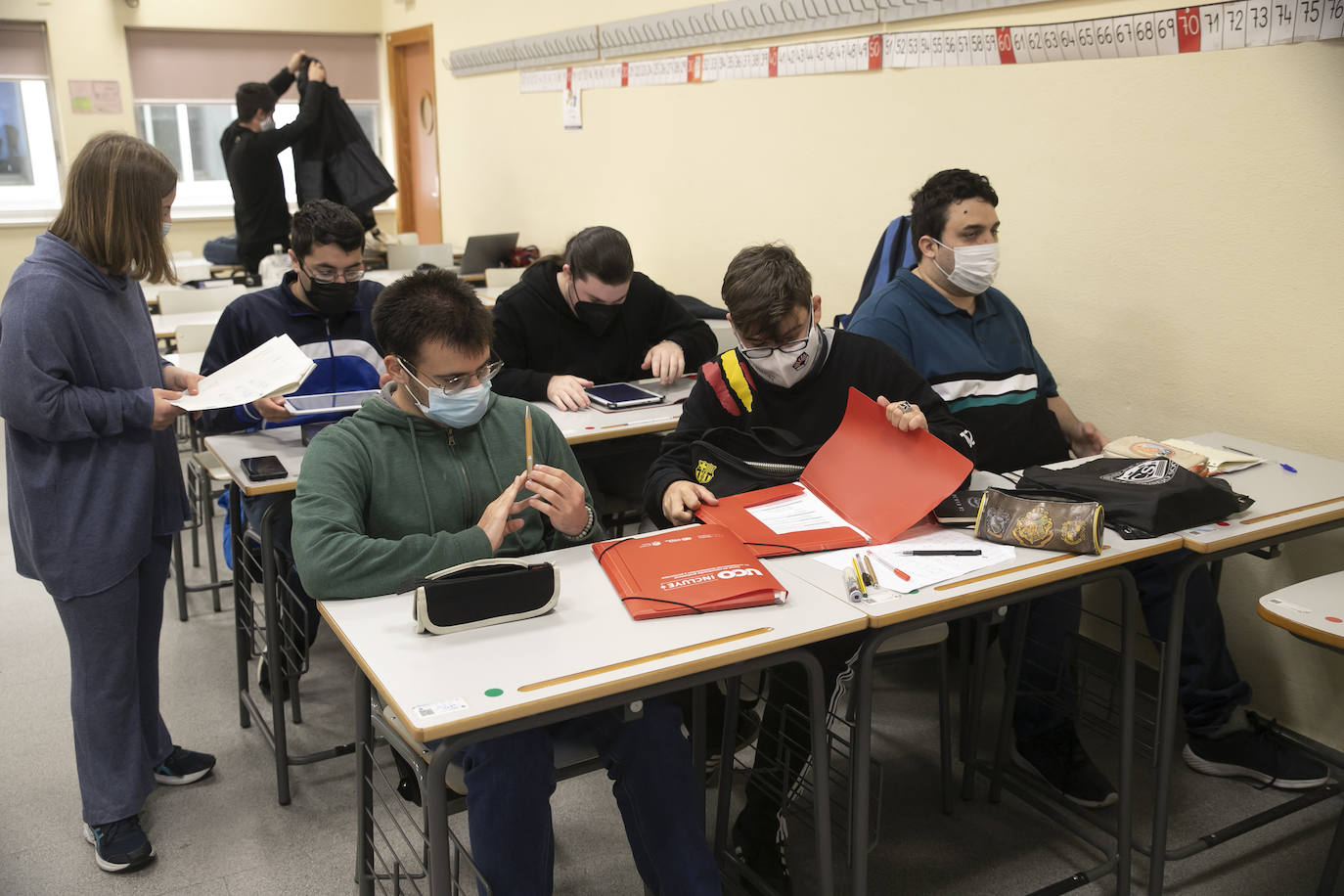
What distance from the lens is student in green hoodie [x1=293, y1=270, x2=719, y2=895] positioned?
1670 mm

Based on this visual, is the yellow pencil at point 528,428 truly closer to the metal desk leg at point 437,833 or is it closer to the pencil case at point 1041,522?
the metal desk leg at point 437,833

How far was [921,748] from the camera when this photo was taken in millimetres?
2736

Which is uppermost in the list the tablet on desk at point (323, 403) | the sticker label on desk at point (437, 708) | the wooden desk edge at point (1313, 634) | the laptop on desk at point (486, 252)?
the laptop on desk at point (486, 252)

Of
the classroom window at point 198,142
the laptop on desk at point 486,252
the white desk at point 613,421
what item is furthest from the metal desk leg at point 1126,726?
the classroom window at point 198,142

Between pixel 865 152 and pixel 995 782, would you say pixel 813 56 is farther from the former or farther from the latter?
pixel 995 782

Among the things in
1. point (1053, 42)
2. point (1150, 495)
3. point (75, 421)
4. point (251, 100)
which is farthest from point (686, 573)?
point (251, 100)

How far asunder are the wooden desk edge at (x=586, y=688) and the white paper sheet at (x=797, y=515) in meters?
0.34

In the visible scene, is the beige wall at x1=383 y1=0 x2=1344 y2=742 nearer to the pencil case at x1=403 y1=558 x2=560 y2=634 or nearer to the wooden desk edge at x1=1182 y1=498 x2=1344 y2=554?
the wooden desk edge at x1=1182 y1=498 x2=1344 y2=554

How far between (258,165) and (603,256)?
2962mm

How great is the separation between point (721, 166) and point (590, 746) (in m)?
3.06

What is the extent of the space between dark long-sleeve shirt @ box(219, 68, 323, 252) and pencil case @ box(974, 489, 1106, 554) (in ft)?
14.0

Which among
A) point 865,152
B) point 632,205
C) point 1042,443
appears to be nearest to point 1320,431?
point 1042,443

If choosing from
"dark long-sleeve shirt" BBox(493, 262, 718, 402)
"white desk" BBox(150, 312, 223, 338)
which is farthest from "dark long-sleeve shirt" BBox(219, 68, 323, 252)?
A: "dark long-sleeve shirt" BBox(493, 262, 718, 402)

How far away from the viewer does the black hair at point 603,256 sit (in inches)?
116
